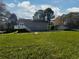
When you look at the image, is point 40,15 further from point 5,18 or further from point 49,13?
point 5,18

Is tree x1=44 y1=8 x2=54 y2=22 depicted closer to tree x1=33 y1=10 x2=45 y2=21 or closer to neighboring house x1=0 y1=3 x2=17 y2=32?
tree x1=33 y1=10 x2=45 y2=21

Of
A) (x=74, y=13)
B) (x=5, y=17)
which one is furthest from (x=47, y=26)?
(x=74, y=13)

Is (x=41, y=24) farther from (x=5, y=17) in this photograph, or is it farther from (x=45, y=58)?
(x=45, y=58)

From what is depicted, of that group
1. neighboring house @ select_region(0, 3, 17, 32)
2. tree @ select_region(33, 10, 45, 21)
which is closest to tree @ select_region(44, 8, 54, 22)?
tree @ select_region(33, 10, 45, 21)

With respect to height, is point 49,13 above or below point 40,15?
above

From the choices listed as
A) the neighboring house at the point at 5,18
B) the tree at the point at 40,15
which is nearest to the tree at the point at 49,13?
the tree at the point at 40,15

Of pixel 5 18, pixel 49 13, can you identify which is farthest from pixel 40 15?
pixel 5 18

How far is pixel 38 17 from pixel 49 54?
5159 centimetres

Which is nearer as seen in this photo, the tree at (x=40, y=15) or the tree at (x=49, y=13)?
the tree at (x=49, y=13)

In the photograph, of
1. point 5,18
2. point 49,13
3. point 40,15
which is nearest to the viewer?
point 5,18

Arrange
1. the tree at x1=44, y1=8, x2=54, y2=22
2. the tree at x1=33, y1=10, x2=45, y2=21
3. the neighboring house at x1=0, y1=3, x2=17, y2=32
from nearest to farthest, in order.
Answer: the neighboring house at x1=0, y1=3, x2=17, y2=32 < the tree at x1=44, y1=8, x2=54, y2=22 < the tree at x1=33, y1=10, x2=45, y2=21

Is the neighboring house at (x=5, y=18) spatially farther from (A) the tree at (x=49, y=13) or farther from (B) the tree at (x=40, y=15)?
(A) the tree at (x=49, y=13)

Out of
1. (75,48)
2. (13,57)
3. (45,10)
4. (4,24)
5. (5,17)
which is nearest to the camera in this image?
(13,57)

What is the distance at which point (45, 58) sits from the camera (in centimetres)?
913
